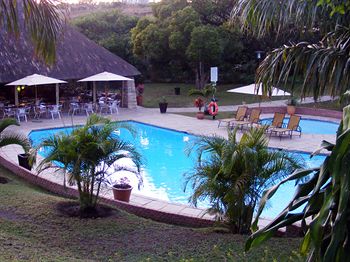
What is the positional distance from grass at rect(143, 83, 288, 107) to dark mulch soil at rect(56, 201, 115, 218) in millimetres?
18752

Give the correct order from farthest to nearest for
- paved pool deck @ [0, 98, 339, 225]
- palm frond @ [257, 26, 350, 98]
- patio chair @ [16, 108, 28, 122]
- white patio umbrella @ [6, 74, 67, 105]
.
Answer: patio chair @ [16, 108, 28, 122], white patio umbrella @ [6, 74, 67, 105], paved pool deck @ [0, 98, 339, 225], palm frond @ [257, 26, 350, 98]

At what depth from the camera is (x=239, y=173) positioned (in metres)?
7.08

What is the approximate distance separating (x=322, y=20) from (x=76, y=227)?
4.62m

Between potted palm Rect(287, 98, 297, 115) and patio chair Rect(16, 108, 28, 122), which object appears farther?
potted palm Rect(287, 98, 297, 115)

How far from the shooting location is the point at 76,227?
7.25m

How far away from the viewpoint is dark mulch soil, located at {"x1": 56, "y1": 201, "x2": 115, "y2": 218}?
8008mm

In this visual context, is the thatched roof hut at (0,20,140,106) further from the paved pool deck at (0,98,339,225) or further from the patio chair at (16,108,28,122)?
the paved pool deck at (0,98,339,225)

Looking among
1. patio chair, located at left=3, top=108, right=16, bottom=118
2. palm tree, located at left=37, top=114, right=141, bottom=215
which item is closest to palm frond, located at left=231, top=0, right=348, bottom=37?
palm tree, located at left=37, top=114, right=141, bottom=215

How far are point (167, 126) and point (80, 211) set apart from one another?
12.0 m

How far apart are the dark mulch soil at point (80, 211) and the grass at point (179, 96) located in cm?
1875

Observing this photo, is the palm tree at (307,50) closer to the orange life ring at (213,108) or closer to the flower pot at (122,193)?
the flower pot at (122,193)

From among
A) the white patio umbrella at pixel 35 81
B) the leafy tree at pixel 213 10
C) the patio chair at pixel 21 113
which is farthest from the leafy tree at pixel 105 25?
the patio chair at pixel 21 113

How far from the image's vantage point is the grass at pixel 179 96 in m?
28.1

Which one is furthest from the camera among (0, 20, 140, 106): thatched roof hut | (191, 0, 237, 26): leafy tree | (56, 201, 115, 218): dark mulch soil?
(191, 0, 237, 26): leafy tree
